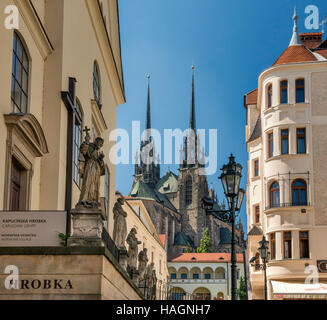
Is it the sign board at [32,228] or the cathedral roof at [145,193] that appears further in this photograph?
the cathedral roof at [145,193]

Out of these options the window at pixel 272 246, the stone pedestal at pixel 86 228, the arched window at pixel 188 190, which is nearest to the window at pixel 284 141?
the window at pixel 272 246

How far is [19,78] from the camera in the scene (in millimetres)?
16047

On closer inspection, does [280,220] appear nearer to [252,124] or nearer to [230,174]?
[252,124]

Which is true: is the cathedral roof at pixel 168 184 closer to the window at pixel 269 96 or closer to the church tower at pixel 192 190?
the church tower at pixel 192 190

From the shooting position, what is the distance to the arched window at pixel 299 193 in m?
32.9

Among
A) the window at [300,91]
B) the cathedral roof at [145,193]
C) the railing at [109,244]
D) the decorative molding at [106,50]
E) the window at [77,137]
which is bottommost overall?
the railing at [109,244]

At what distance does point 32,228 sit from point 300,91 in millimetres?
24130

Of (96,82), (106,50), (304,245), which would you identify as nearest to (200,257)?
(304,245)

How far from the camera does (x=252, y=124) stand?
136 feet

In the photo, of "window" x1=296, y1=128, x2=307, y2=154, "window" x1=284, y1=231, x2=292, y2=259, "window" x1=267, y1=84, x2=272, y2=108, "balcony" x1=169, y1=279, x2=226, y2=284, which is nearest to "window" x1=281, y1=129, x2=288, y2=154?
"window" x1=296, y1=128, x2=307, y2=154

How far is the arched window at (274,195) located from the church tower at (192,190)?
114 metres

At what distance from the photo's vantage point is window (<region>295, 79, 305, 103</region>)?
33.9m
